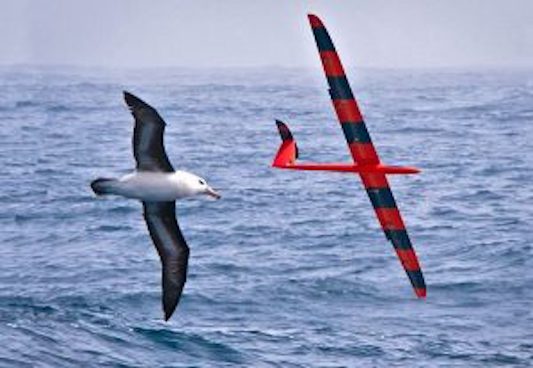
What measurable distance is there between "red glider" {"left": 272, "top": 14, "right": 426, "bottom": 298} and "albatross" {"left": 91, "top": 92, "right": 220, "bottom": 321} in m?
4.60

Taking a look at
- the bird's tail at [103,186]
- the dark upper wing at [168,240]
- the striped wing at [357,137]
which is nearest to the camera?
the bird's tail at [103,186]

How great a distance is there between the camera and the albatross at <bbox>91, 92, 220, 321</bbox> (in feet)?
77.6

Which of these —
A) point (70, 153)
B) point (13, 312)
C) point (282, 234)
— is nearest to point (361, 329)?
point (13, 312)

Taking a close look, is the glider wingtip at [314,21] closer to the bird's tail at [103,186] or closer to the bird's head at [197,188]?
the bird's head at [197,188]

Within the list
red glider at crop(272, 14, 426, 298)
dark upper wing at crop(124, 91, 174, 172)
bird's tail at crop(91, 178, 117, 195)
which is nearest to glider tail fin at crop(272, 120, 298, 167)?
red glider at crop(272, 14, 426, 298)

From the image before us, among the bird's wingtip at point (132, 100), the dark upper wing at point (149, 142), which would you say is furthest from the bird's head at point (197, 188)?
the bird's wingtip at point (132, 100)

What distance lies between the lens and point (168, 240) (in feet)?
86.7

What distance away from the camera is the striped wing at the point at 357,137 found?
109ft

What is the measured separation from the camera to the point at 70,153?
12938 cm

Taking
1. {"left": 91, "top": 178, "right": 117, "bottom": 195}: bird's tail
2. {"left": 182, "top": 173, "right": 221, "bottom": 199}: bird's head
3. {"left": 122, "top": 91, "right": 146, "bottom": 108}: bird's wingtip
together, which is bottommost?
{"left": 91, "top": 178, "right": 117, "bottom": 195}: bird's tail

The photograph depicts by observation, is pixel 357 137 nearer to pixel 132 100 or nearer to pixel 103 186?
pixel 132 100

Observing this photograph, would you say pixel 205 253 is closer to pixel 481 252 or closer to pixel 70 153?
pixel 481 252

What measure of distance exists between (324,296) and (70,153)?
72.5 m

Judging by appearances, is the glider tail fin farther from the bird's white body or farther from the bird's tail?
the bird's tail
